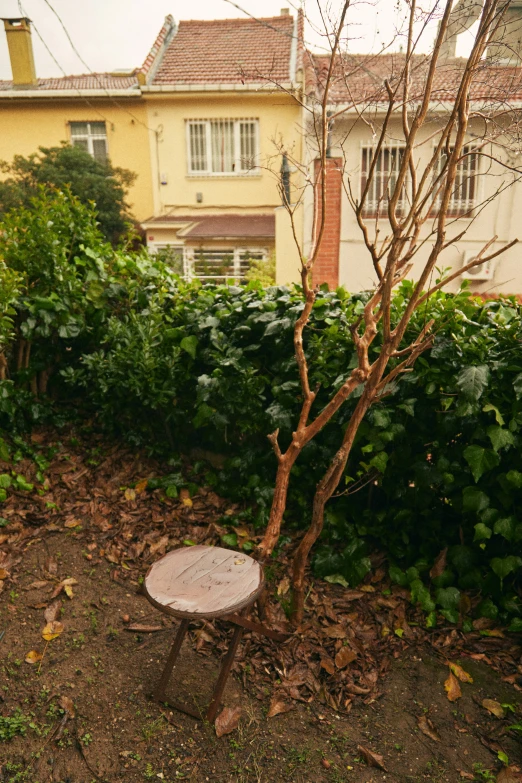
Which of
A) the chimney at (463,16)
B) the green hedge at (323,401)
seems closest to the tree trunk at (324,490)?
the green hedge at (323,401)

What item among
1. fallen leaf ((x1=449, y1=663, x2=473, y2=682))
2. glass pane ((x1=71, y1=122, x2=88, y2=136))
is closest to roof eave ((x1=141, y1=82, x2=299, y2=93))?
glass pane ((x1=71, y1=122, x2=88, y2=136))

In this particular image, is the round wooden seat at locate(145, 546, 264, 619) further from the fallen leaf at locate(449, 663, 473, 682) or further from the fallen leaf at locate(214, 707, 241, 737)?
the fallen leaf at locate(449, 663, 473, 682)

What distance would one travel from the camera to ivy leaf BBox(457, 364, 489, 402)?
2514mm

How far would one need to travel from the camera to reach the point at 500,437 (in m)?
2.54

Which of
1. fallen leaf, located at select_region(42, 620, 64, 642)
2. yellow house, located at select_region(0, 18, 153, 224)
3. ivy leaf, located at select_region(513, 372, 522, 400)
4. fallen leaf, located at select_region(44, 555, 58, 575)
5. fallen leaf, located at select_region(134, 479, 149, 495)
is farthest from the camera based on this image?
yellow house, located at select_region(0, 18, 153, 224)

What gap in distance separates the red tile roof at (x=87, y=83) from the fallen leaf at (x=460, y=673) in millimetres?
17179

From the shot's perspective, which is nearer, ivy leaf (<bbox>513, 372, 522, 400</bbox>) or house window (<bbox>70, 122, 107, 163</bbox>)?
ivy leaf (<bbox>513, 372, 522, 400</bbox>)

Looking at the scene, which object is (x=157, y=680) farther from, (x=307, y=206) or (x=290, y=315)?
(x=307, y=206)

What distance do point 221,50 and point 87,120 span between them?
4.69 meters

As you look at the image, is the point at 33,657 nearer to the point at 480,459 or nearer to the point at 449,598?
the point at 449,598

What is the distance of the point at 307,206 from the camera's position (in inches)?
521

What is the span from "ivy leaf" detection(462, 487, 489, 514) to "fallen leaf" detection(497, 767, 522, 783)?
1.06 metres

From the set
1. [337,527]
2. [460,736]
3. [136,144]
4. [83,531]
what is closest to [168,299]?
[83,531]

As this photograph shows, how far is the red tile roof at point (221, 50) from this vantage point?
15.7m
